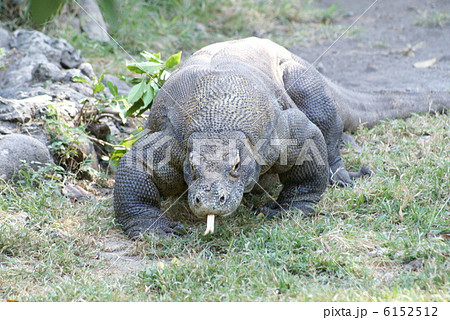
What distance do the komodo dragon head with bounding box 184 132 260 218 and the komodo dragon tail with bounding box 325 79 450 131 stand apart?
259 cm

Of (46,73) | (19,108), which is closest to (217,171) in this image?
(19,108)

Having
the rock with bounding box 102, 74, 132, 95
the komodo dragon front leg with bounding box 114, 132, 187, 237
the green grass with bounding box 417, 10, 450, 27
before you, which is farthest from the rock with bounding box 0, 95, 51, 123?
the green grass with bounding box 417, 10, 450, 27

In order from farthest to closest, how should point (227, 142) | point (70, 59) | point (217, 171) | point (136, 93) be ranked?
point (70, 59) → point (136, 93) → point (227, 142) → point (217, 171)

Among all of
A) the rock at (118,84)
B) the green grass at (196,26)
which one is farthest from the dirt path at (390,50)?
the rock at (118,84)

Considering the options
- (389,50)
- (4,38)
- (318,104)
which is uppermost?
(318,104)

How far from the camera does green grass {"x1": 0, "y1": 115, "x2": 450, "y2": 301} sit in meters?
3.13

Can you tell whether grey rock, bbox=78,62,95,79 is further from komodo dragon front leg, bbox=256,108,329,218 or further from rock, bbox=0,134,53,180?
komodo dragon front leg, bbox=256,108,329,218

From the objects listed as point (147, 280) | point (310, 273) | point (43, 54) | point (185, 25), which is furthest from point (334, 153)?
point (185, 25)

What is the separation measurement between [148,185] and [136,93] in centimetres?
116

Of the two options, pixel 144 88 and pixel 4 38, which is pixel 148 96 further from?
pixel 4 38

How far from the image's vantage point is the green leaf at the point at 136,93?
4.96m

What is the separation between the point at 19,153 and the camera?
4.78m

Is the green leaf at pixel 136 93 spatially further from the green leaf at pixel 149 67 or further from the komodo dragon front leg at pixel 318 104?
the komodo dragon front leg at pixel 318 104

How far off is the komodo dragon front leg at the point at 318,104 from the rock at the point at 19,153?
226 centimetres
